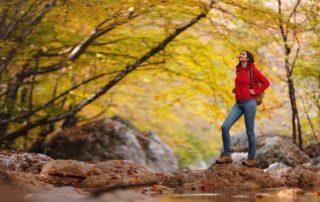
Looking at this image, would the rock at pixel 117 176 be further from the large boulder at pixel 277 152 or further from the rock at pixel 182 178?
the large boulder at pixel 277 152

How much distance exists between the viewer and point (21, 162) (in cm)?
962

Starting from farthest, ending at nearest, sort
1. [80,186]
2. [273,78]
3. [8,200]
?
[273,78] < [80,186] < [8,200]

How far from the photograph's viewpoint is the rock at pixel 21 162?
30.6 feet

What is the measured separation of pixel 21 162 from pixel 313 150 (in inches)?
336

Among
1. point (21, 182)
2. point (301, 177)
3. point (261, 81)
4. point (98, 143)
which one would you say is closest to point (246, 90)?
point (261, 81)

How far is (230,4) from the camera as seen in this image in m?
11.3

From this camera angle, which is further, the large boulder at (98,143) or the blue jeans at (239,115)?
the large boulder at (98,143)

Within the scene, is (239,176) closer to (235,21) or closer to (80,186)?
(80,186)

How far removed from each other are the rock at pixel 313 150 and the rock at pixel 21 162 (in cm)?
786

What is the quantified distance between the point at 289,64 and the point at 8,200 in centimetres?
1086

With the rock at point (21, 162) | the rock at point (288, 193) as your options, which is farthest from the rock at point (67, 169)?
the rock at point (288, 193)

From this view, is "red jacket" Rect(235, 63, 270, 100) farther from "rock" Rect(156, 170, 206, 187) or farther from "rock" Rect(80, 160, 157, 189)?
"rock" Rect(80, 160, 157, 189)

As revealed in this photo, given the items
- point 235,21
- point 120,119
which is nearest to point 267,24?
point 235,21

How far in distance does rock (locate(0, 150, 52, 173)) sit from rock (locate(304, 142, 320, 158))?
786 centimetres
